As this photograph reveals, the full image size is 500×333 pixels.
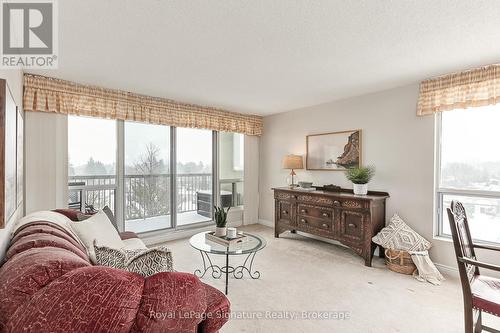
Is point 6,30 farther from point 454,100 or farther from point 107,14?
point 454,100

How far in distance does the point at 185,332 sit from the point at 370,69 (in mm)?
2895

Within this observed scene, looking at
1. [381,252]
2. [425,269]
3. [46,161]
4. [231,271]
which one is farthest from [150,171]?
[425,269]

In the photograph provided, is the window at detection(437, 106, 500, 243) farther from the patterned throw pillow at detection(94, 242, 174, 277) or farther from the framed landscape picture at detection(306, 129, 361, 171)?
the patterned throw pillow at detection(94, 242, 174, 277)

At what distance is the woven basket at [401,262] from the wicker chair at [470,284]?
39.8 inches

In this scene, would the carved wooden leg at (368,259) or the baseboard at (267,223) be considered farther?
the baseboard at (267,223)

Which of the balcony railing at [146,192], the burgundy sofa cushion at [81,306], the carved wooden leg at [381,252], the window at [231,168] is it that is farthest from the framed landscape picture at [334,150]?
the burgundy sofa cushion at [81,306]

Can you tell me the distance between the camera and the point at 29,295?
2.85 feet

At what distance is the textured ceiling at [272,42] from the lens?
166 cm

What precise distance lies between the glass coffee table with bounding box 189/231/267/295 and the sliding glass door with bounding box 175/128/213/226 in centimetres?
156

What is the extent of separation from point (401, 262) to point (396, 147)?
1.47 metres

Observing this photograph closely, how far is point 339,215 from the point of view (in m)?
3.49

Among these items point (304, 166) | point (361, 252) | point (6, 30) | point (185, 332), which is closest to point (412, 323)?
point (361, 252)

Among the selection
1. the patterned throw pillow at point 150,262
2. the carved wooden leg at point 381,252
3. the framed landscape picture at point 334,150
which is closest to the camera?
the patterned throw pillow at point 150,262

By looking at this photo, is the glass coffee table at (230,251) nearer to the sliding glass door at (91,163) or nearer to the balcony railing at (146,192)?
the balcony railing at (146,192)
